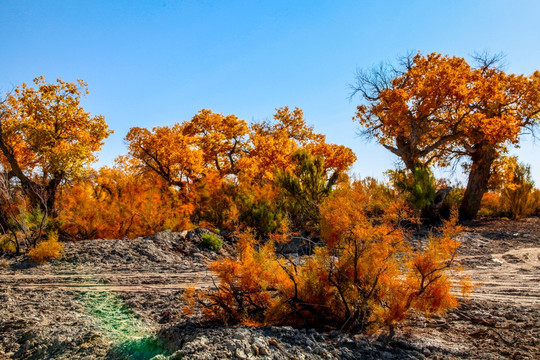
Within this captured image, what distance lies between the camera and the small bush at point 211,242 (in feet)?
35.7

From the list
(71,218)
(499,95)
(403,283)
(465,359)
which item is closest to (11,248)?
(71,218)

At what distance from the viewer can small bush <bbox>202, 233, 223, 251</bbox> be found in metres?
10.9

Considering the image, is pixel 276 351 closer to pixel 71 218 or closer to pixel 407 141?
pixel 71 218

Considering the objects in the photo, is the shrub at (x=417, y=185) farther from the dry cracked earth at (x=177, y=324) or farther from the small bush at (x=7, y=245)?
the small bush at (x=7, y=245)

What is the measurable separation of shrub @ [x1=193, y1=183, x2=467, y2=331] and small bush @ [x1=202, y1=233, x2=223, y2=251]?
6828mm

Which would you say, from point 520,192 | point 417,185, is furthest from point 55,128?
Answer: point 520,192

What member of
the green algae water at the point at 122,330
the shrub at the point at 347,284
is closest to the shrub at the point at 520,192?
the shrub at the point at 347,284

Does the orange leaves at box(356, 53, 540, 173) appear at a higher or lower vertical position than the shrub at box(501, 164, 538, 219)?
higher

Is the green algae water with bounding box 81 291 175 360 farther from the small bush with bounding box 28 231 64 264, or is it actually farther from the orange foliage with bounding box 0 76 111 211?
the orange foliage with bounding box 0 76 111 211

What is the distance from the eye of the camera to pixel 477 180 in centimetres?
1642

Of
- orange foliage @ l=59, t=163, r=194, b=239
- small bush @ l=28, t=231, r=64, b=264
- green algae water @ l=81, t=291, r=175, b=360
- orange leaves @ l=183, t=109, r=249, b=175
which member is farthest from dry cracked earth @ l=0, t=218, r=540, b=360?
orange leaves @ l=183, t=109, r=249, b=175

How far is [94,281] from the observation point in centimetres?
697

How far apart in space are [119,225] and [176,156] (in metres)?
5.20

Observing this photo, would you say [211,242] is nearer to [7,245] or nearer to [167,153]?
[7,245]
